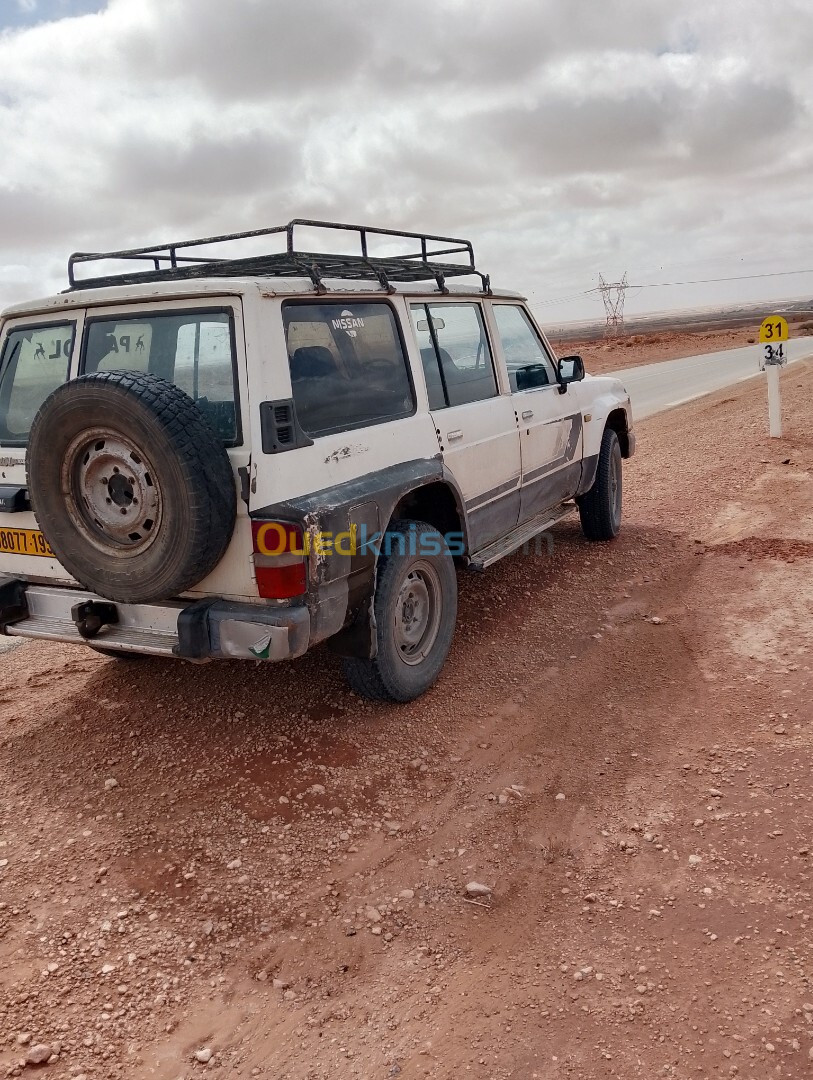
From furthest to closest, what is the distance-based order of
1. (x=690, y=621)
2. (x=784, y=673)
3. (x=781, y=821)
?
(x=690, y=621) < (x=784, y=673) < (x=781, y=821)

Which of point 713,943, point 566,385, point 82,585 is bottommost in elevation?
point 713,943

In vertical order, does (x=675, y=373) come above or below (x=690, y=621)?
above

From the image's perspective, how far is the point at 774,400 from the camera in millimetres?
10344

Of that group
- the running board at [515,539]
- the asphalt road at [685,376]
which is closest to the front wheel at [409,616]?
the running board at [515,539]

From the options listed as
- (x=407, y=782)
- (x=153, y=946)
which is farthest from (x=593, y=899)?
(x=153, y=946)

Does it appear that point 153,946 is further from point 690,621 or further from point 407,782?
point 690,621

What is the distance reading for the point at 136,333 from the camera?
3.70 meters

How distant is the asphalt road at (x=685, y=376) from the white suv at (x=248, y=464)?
23.7 ft

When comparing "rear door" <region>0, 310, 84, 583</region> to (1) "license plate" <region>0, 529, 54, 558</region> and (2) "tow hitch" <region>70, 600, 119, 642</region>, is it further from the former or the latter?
(2) "tow hitch" <region>70, 600, 119, 642</region>

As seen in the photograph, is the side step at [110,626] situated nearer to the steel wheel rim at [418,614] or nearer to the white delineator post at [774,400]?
the steel wheel rim at [418,614]

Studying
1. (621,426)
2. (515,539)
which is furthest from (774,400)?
(515,539)

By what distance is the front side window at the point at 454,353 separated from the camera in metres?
4.57

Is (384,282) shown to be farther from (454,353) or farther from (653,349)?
(653,349)

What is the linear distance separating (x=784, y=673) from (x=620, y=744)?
1096mm
